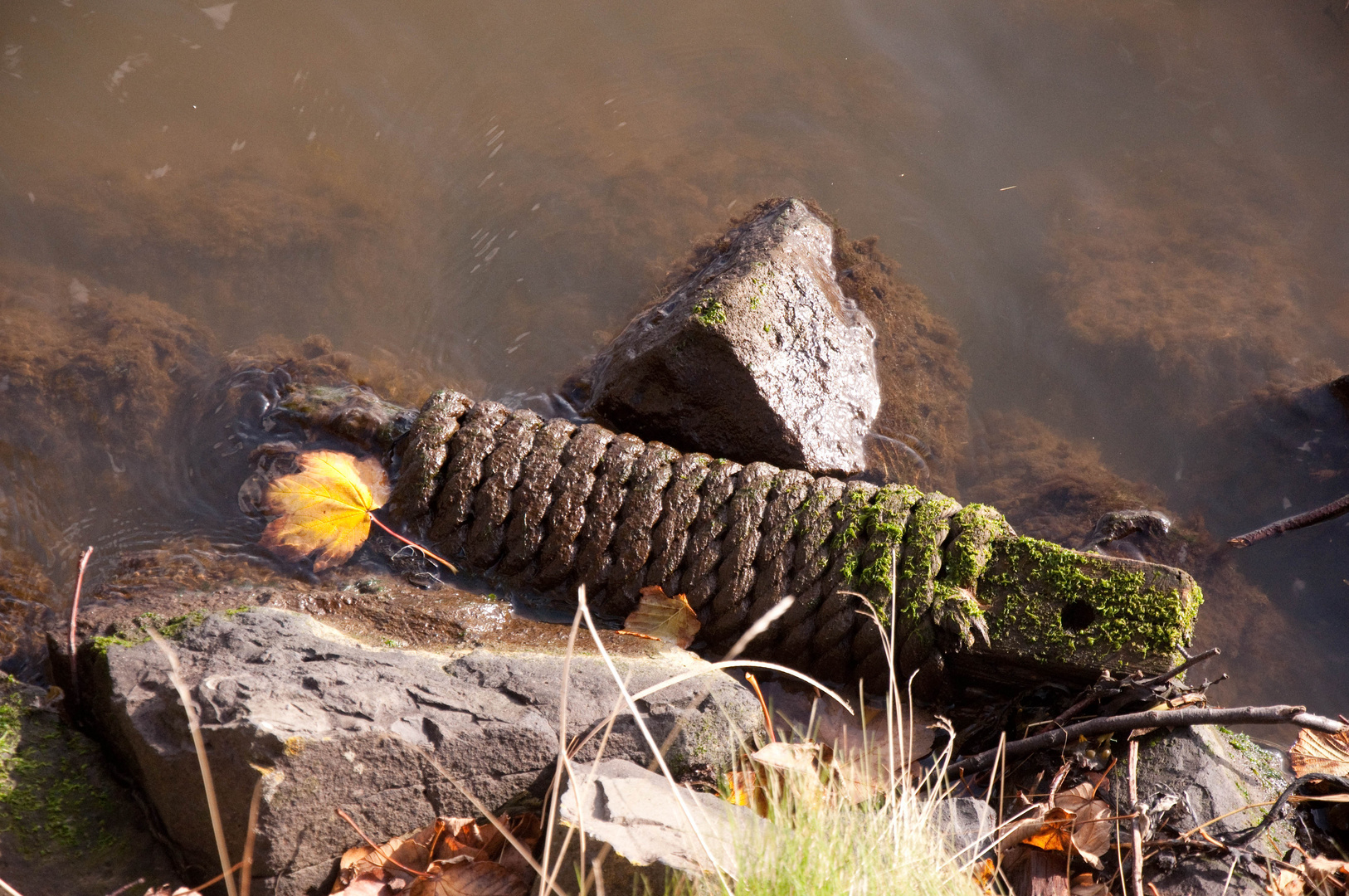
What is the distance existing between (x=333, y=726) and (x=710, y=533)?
1.19 m

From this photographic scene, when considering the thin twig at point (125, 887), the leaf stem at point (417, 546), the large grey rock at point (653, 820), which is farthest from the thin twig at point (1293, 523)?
the thin twig at point (125, 887)

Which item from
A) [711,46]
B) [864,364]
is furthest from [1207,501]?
[711,46]

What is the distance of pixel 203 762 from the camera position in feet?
4.60

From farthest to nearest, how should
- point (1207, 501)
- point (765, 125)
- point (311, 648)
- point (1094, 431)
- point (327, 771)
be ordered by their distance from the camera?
1. point (765, 125)
2. point (1094, 431)
3. point (1207, 501)
4. point (311, 648)
5. point (327, 771)

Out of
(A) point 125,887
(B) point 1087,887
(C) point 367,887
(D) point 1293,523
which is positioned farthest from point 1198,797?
(A) point 125,887

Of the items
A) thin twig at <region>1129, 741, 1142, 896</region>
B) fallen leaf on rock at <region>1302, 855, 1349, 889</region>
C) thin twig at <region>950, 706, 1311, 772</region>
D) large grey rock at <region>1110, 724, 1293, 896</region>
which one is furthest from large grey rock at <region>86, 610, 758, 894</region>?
fallen leaf on rock at <region>1302, 855, 1349, 889</region>

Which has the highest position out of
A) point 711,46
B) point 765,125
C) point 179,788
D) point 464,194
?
point 711,46

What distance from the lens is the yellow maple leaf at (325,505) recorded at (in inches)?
115

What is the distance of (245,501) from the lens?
10.1 feet

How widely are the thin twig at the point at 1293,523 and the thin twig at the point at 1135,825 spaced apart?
5.16 feet

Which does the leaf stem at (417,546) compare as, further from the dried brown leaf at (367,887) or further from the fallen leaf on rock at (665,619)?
the dried brown leaf at (367,887)

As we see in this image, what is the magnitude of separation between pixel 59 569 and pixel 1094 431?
4.11 m

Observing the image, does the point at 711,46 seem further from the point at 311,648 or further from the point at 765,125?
the point at 311,648

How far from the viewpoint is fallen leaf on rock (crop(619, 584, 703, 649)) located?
104 inches
